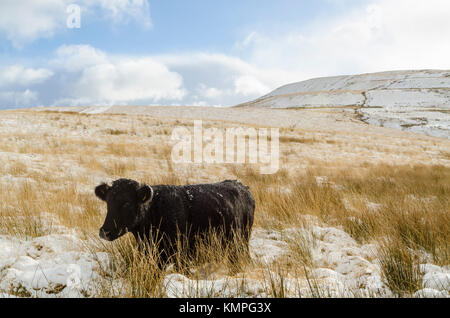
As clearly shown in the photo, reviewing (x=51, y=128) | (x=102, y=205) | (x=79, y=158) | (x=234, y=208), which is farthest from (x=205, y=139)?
(x=234, y=208)

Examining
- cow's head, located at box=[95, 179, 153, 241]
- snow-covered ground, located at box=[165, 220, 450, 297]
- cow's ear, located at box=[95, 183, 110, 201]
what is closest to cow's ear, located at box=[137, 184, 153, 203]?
cow's head, located at box=[95, 179, 153, 241]

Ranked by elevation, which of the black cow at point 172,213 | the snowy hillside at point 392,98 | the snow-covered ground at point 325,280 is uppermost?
the snowy hillside at point 392,98

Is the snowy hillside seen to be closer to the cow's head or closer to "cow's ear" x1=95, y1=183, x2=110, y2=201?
the cow's head

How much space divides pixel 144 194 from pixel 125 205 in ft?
0.83

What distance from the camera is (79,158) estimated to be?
1017 centimetres

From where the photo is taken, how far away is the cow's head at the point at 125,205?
285 cm

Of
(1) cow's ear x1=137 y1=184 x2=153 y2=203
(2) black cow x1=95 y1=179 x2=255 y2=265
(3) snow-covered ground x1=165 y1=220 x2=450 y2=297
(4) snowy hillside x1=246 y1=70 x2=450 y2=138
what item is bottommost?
(3) snow-covered ground x1=165 y1=220 x2=450 y2=297

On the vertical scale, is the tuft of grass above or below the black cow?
below

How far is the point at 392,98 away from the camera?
68750 millimetres

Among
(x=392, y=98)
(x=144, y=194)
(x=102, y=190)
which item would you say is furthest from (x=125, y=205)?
(x=392, y=98)

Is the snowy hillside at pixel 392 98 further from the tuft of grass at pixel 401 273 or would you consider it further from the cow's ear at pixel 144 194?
the cow's ear at pixel 144 194

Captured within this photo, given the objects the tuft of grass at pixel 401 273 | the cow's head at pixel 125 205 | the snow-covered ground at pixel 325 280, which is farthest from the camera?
the cow's head at pixel 125 205

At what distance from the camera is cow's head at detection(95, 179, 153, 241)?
2854 millimetres

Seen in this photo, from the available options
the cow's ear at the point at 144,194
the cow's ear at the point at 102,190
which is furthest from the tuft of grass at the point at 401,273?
the cow's ear at the point at 102,190
